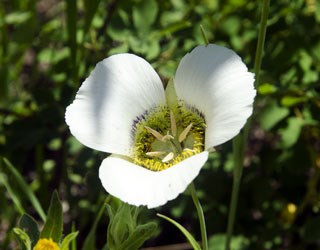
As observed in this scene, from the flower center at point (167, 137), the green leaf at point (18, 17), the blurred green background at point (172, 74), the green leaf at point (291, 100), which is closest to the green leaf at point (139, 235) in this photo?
the flower center at point (167, 137)

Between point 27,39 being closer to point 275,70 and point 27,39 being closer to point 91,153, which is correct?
point 91,153

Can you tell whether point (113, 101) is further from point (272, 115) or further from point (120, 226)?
point (272, 115)

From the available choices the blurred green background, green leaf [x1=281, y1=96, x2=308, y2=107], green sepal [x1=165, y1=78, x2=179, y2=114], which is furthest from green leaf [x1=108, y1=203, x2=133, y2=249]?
green leaf [x1=281, y1=96, x2=308, y2=107]

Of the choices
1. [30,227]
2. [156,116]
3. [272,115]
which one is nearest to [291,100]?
[272,115]

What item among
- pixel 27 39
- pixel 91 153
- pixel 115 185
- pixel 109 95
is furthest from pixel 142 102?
pixel 27 39

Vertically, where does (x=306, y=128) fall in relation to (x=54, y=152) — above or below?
above
